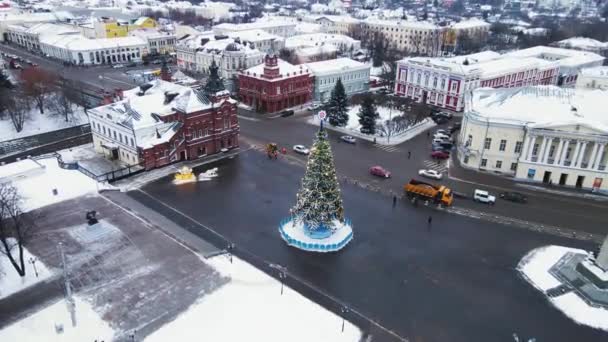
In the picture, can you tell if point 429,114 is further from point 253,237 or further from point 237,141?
point 253,237

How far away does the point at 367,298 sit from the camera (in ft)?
108

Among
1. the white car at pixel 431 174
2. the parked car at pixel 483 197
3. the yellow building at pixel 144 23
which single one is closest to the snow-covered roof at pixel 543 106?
the white car at pixel 431 174

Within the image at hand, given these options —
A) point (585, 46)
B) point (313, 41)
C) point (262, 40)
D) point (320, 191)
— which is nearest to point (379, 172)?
point (320, 191)

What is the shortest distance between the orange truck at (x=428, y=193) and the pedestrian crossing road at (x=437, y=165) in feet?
26.1

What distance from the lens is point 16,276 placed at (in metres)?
33.9

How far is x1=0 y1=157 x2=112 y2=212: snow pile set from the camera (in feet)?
149

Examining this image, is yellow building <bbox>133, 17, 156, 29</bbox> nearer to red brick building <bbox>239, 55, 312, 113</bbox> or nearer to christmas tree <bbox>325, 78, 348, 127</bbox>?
red brick building <bbox>239, 55, 312, 113</bbox>

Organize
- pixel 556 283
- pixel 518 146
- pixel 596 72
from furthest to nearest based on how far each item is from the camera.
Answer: pixel 596 72
pixel 518 146
pixel 556 283

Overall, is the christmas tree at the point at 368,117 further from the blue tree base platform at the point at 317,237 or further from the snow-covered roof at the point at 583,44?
the snow-covered roof at the point at 583,44

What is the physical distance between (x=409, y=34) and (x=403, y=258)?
12306 centimetres

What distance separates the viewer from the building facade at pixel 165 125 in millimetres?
53719

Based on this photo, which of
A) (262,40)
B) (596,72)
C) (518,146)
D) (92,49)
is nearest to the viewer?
(518,146)

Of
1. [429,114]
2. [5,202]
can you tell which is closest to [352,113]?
[429,114]

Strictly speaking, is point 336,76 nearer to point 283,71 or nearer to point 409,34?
point 283,71
